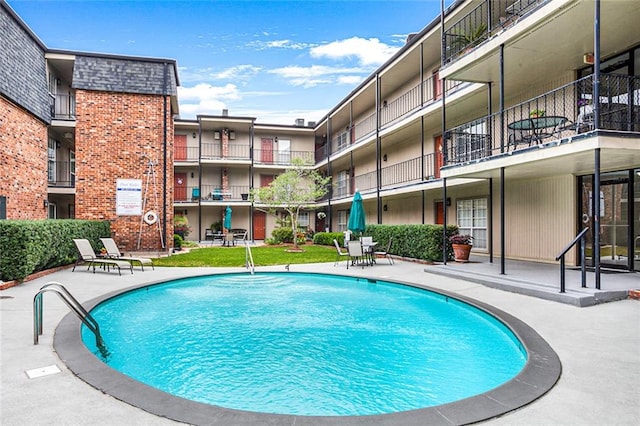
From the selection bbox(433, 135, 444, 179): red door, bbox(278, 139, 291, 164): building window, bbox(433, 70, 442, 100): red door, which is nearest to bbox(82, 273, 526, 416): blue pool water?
bbox(433, 135, 444, 179): red door

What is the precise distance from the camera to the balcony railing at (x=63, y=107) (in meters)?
16.8

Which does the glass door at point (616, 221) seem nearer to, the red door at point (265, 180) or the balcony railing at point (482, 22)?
the balcony railing at point (482, 22)

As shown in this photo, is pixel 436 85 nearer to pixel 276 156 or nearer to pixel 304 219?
pixel 276 156

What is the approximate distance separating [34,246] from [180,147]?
19447mm

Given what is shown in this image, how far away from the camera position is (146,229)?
1519cm

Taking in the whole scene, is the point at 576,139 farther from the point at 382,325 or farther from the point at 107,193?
the point at 107,193

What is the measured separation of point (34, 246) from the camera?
8648mm

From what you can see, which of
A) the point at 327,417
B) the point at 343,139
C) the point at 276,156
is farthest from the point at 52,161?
the point at 327,417

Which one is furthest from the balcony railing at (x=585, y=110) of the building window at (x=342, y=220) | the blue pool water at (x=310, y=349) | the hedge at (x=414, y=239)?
the building window at (x=342, y=220)

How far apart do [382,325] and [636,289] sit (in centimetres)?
459

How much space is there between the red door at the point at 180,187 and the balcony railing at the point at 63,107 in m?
10.1

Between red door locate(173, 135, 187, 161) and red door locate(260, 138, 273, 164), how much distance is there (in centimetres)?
550

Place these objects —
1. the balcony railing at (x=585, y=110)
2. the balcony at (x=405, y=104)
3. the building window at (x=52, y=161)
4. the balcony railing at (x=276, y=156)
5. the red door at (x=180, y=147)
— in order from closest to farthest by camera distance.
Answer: the balcony railing at (x=585, y=110) < the balcony at (x=405, y=104) < the building window at (x=52, y=161) < the red door at (x=180, y=147) < the balcony railing at (x=276, y=156)

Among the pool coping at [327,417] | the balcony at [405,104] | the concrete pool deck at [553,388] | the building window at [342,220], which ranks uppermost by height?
the balcony at [405,104]
